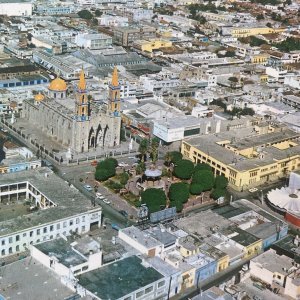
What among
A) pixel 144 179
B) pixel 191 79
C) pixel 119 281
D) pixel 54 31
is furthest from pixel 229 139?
pixel 54 31

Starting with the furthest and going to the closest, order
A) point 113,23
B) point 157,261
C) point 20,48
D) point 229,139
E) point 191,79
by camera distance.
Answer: point 113,23, point 20,48, point 191,79, point 229,139, point 157,261

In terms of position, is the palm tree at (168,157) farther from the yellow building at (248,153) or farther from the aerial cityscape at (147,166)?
the yellow building at (248,153)

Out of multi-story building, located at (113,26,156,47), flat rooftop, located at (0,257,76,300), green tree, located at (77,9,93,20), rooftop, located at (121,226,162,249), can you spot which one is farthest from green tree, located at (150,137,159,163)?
green tree, located at (77,9,93,20)

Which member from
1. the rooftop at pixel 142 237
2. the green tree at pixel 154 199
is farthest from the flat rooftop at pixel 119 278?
the green tree at pixel 154 199

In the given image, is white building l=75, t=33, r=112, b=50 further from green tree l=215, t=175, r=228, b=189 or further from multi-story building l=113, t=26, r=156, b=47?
green tree l=215, t=175, r=228, b=189

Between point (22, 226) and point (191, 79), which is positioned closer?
point (22, 226)

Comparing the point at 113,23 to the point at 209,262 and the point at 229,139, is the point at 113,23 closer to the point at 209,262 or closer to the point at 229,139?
the point at 229,139
